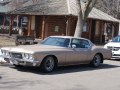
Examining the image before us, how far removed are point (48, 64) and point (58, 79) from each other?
153 centimetres

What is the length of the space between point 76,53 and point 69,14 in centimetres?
1692

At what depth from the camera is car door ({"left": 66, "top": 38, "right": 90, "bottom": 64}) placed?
1408 centimetres

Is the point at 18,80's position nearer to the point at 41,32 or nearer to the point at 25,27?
the point at 41,32

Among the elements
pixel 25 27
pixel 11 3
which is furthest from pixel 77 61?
pixel 11 3

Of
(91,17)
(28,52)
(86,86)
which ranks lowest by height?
(86,86)

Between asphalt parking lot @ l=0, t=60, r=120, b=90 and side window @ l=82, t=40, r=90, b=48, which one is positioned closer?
asphalt parking lot @ l=0, t=60, r=120, b=90

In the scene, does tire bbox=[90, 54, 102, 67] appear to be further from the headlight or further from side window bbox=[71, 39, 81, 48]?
the headlight

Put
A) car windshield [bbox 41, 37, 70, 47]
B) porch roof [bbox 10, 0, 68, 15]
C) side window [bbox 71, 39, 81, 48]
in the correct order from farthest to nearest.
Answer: porch roof [bbox 10, 0, 68, 15]
side window [bbox 71, 39, 81, 48]
car windshield [bbox 41, 37, 70, 47]

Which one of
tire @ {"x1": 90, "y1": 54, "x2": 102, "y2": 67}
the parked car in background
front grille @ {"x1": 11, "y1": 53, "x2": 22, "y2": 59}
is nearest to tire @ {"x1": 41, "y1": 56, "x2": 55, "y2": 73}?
the parked car in background

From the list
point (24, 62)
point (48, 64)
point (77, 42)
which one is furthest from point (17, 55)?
point (77, 42)

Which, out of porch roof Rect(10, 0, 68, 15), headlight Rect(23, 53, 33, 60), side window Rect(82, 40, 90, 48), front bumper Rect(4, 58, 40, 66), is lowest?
front bumper Rect(4, 58, 40, 66)

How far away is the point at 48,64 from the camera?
Result: 512 inches

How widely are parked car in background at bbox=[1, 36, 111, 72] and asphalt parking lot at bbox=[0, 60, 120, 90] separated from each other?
14.8 inches

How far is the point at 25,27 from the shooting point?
3891 centimetres
